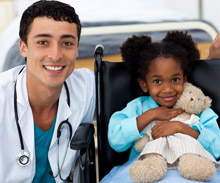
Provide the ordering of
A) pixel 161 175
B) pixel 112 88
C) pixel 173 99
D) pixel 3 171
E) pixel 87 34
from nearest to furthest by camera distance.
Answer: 1. pixel 161 175
2. pixel 3 171
3. pixel 173 99
4. pixel 112 88
5. pixel 87 34

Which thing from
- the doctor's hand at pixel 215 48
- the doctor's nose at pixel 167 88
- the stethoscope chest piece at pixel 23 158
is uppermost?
the doctor's hand at pixel 215 48

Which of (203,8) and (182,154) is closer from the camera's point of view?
(182,154)

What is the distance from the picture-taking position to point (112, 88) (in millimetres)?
1650

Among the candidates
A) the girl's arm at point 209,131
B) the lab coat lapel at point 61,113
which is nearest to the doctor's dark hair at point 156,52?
the girl's arm at point 209,131

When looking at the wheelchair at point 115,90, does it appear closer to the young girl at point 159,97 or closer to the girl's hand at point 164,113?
the young girl at point 159,97

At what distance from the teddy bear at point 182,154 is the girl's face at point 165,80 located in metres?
0.04

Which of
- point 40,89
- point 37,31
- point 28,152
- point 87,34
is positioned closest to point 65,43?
point 37,31

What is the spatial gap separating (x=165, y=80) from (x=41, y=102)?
580mm

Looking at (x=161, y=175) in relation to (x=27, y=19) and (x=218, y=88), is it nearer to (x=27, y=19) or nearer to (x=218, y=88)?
(x=218, y=88)

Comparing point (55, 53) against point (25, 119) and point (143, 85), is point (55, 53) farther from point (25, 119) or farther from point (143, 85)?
point (143, 85)

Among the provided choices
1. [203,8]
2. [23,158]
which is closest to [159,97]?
[23,158]

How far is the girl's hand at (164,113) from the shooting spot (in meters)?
1.52

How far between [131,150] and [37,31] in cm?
69

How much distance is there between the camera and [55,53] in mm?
1415
